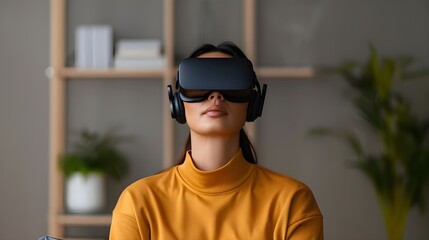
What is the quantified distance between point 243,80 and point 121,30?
3378mm

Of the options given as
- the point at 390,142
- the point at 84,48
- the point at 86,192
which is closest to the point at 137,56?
the point at 84,48

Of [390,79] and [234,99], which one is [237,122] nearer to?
[234,99]

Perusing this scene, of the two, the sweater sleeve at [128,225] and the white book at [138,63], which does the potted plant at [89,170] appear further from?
the sweater sleeve at [128,225]

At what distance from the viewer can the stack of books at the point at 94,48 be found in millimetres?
4648

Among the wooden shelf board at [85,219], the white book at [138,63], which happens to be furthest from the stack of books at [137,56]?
the wooden shelf board at [85,219]

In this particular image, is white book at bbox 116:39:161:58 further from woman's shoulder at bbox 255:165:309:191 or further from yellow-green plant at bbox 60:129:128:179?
woman's shoulder at bbox 255:165:309:191

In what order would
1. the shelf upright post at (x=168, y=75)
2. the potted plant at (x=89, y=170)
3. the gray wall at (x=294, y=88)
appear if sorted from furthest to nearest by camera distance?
the gray wall at (x=294, y=88) < the shelf upright post at (x=168, y=75) < the potted plant at (x=89, y=170)

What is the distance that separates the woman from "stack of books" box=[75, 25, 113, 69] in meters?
3.15

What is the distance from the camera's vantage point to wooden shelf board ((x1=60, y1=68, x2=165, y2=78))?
4.61 m

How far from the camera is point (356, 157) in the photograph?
4.78 metres

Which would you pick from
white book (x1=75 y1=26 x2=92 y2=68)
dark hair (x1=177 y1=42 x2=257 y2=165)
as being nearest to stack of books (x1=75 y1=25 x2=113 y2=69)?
white book (x1=75 y1=26 x2=92 y2=68)

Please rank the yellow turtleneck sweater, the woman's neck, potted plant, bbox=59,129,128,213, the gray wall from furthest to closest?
the gray wall < potted plant, bbox=59,129,128,213 < the woman's neck < the yellow turtleneck sweater

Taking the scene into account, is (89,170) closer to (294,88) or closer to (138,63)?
→ (138,63)

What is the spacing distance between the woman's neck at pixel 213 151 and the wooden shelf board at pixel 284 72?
3.08 meters
